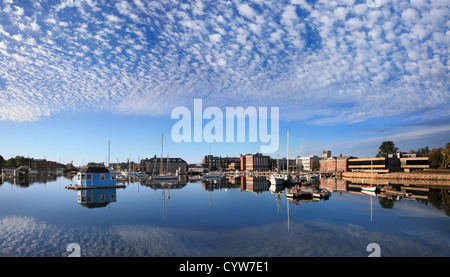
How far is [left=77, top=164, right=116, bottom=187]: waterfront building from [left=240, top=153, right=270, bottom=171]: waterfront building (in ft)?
416

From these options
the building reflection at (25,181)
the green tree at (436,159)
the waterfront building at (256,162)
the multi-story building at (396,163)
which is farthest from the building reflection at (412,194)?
the waterfront building at (256,162)

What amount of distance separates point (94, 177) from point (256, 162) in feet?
434

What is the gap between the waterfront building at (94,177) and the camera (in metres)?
56.0

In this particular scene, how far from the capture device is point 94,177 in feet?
186

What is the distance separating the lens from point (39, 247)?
1819 cm

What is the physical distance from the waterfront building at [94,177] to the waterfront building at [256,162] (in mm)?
126689

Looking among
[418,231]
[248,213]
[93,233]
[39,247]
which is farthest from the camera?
[248,213]

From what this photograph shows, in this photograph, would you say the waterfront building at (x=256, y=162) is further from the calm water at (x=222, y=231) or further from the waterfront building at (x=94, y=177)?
the calm water at (x=222, y=231)

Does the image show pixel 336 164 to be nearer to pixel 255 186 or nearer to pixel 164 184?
pixel 255 186

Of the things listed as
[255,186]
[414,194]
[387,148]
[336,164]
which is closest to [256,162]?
[336,164]

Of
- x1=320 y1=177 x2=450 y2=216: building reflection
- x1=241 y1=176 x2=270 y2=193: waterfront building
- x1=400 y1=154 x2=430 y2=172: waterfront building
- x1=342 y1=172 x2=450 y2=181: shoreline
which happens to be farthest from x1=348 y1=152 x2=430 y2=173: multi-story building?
x1=241 y1=176 x2=270 y2=193: waterfront building
